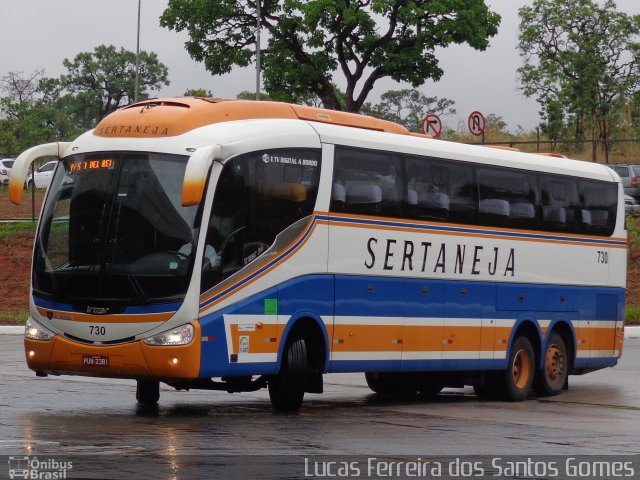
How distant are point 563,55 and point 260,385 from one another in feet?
196

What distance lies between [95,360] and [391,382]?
21.6 ft

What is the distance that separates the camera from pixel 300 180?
1617 cm

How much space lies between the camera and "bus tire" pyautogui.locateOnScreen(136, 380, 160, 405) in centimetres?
1673

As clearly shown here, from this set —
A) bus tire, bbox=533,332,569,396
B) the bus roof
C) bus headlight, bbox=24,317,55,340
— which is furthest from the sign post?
bus headlight, bbox=24,317,55,340

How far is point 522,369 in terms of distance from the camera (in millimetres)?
20625

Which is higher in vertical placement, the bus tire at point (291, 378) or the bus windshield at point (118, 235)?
the bus windshield at point (118, 235)

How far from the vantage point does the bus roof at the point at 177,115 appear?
610 inches

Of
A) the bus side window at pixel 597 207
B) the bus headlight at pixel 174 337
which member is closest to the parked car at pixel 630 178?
the bus side window at pixel 597 207

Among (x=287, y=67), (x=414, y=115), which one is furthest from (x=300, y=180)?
(x=414, y=115)

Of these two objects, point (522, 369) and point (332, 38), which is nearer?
point (522, 369)

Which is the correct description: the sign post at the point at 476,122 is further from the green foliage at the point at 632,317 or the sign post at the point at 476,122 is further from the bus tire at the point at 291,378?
the bus tire at the point at 291,378

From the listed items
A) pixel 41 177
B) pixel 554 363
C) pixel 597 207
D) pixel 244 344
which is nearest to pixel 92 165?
pixel 244 344

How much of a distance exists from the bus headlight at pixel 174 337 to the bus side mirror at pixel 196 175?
135 cm

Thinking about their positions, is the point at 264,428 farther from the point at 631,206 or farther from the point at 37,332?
the point at 631,206
